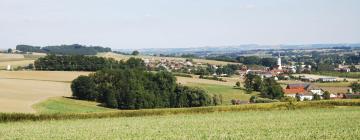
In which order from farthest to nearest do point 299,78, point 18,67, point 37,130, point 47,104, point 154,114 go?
point 299,78
point 18,67
point 47,104
point 154,114
point 37,130

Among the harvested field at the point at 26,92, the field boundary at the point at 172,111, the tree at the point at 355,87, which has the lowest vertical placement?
the tree at the point at 355,87

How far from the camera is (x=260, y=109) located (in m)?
49.7

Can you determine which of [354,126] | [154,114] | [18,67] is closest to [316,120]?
[354,126]

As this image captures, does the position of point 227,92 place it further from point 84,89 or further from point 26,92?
point 26,92

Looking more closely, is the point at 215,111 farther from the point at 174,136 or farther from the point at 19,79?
the point at 19,79

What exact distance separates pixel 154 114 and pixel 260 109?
893 centimetres

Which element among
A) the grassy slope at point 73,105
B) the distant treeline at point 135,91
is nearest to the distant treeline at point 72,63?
the distant treeline at point 135,91

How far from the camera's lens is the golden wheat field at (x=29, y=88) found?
6562cm

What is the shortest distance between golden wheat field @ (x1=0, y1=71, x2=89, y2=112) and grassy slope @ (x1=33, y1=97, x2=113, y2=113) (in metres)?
1.28

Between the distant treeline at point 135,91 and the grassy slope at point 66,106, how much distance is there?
471 cm

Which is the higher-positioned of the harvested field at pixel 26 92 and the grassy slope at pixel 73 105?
the harvested field at pixel 26 92

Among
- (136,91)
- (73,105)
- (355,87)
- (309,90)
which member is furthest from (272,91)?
(73,105)

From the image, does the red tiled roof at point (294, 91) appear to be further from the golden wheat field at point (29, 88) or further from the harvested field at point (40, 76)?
the golden wheat field at point (29, 88)

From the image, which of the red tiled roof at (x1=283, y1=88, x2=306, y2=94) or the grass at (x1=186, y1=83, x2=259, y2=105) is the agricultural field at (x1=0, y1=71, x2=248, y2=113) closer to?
the grass at (x1=186, y1=83, x2=259, y2=105)
